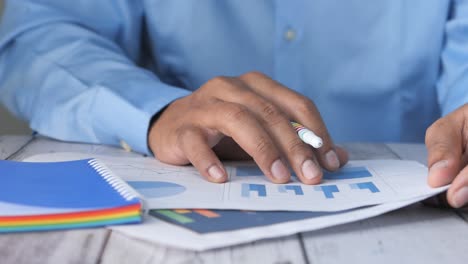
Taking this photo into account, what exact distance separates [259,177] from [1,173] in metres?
0.30

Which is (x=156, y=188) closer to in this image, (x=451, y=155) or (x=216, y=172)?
(x=216, y=172)

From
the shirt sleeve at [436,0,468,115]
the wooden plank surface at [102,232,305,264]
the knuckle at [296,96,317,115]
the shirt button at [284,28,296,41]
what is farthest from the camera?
the shirt button at [284,28,296,41]

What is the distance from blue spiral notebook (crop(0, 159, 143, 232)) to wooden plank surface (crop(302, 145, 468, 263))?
17 centimetres

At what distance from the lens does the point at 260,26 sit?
1.34 meters

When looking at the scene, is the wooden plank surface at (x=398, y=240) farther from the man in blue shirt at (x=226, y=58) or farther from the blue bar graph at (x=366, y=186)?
the man in blue shirt at (x=226, y=58)

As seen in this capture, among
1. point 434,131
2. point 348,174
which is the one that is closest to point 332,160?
point 348,174

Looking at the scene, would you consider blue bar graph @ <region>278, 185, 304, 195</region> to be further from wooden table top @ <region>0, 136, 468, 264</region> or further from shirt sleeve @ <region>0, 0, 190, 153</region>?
shirt sleeve @ <region>0, 0, 190, 153</region>

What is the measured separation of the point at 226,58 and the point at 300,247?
851 millimetres

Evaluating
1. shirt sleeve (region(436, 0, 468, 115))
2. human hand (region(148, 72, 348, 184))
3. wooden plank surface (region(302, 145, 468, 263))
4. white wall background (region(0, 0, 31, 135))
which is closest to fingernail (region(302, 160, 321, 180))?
human hand (region(148, 72, 348, 184))

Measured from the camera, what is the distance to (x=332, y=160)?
2.61 feet

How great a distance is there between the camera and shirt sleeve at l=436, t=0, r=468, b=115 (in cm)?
118

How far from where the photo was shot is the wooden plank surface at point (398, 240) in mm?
533

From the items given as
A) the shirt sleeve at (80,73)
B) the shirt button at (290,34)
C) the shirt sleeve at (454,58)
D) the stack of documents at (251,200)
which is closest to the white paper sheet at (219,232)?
the stack of documents at (251,200)

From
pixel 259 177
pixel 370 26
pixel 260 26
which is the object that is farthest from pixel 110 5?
pixel 259 177
